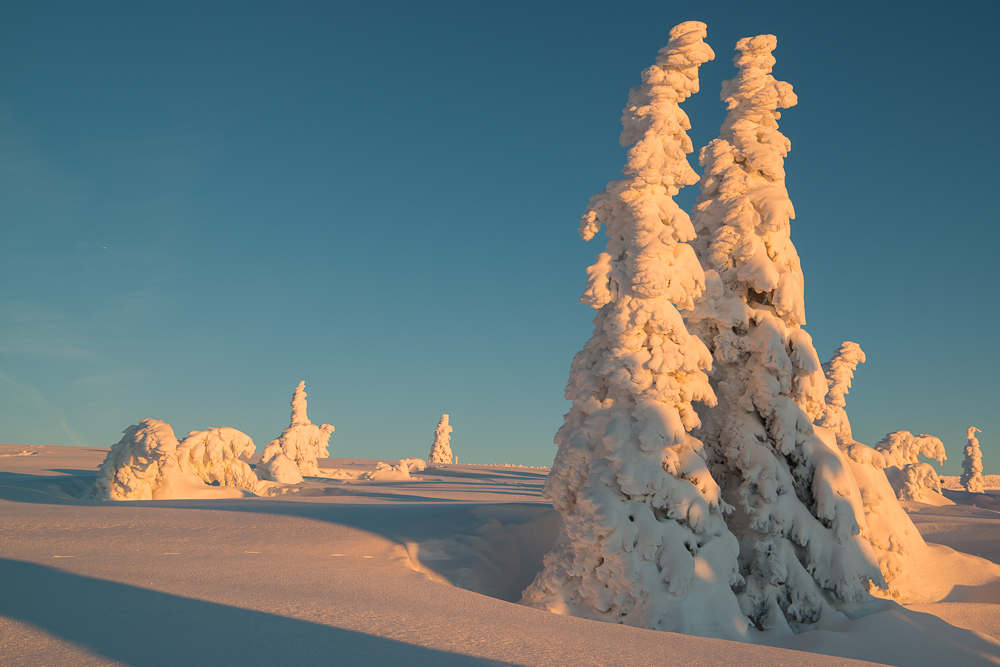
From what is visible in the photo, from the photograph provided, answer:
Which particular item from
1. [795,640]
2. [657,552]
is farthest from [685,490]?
[795,640]

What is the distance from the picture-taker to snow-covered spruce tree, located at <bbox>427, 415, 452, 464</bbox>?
218ft

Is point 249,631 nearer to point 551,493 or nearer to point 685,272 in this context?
point 551,493

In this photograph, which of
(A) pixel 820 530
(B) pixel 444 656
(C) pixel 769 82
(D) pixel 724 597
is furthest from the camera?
(C) pixel 769 82

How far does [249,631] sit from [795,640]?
8.71 metres

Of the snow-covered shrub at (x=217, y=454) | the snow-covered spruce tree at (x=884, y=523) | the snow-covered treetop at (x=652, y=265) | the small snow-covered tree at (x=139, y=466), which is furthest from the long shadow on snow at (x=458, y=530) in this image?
the snow-covered spruce tree at (x=884, y=523)

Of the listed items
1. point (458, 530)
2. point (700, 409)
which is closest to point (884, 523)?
point (700, 409)

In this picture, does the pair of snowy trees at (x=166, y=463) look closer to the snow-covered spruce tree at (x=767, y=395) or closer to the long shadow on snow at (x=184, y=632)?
the long shadow on snow at (x=184, y=632)

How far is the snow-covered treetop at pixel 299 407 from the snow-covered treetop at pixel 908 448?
3956cm

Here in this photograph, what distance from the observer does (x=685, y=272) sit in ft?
36.4

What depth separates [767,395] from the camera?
1236 cm

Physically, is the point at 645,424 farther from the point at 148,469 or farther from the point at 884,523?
the point at 148,469

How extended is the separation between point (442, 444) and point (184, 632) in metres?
62.0

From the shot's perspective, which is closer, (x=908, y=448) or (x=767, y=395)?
(x=767, y=395)

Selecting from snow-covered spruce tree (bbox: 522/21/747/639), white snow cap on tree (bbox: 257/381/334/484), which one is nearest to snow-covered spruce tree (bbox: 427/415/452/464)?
white snow cap on tree (bbox: 257/381/334/484)
